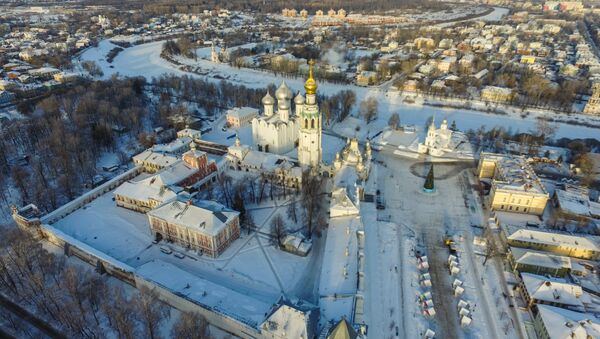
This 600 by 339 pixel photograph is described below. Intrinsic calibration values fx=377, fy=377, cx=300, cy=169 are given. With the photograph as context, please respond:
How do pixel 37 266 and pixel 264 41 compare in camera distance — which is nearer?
pixel 37 266

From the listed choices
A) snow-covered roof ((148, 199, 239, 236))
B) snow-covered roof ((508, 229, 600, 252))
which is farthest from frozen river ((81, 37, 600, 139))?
snow-covered roof ((148, 199, 239, 236))

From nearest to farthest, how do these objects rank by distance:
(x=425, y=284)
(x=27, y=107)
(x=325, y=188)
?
1. (x=425, y=284)
2. (x=325, y=188)
3. (x=27, y=107)

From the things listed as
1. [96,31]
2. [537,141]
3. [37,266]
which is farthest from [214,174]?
[96,31]

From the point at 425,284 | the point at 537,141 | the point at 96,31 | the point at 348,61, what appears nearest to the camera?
the point at 425,284

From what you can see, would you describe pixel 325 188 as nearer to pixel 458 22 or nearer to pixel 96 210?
pixel 96 210

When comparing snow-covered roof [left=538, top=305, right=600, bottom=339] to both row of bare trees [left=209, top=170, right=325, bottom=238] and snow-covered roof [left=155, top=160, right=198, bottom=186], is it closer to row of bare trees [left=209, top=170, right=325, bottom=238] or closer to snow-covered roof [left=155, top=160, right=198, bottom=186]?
row of bare trees [left=209, top=170, right=325, bottom=238]

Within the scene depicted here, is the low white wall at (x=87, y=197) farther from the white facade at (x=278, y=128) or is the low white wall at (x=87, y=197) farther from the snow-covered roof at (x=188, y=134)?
the white facade at (x=278, y=128)

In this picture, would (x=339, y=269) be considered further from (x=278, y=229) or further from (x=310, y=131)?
(x=310, y=131)

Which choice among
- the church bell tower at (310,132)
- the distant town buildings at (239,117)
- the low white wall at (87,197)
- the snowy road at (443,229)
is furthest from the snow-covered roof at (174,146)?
the snowy road at (443,229)
